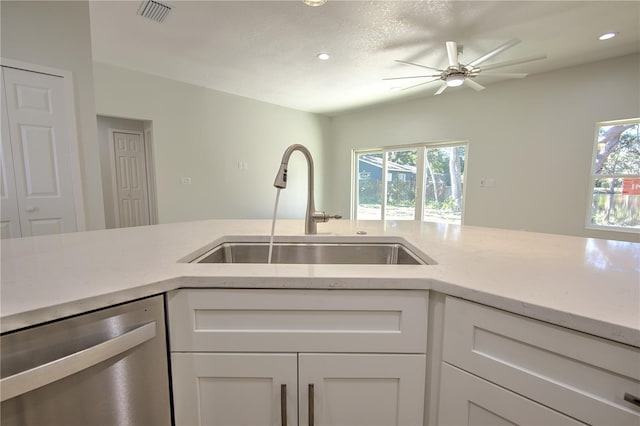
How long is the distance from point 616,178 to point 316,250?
4.15 m

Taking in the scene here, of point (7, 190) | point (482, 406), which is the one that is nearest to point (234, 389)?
point (482, 406)

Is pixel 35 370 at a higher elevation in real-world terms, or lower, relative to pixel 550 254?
lower

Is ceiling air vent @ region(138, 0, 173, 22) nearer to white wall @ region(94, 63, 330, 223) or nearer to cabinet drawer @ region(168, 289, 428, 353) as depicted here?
white wall @ region(94, 63, 330, 223)

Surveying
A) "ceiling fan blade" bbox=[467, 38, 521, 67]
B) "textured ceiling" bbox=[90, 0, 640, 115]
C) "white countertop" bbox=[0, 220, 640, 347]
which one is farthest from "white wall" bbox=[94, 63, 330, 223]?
"ceiling fan blade" bbox=[467, 38, 521, 67]

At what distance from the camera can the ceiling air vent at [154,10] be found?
2.26 metres

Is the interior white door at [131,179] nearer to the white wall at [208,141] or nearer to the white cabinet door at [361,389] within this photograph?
the white wall at [208,141]

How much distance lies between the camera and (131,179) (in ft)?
13.5

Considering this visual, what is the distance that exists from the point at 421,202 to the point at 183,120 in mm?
4318

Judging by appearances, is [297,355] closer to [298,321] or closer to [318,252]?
[298,321]

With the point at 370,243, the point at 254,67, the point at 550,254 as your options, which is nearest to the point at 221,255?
the point at 370,243

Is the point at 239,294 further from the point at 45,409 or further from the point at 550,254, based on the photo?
the point at 550,254

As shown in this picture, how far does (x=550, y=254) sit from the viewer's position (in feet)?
3.14

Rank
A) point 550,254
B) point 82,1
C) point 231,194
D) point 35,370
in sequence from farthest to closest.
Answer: point 231,194
point 82,1
point 550,254
point 35,370

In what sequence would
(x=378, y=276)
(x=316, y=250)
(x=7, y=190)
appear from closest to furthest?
1. (x=378, y=276)
2. (x=316, y=250)
3. (x=7, y=190)
